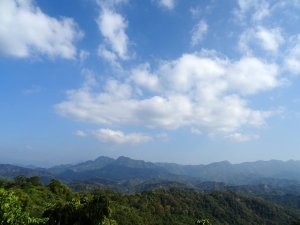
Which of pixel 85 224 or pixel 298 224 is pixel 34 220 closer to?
pixel 85 224

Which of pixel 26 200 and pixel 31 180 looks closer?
pixel 26 200

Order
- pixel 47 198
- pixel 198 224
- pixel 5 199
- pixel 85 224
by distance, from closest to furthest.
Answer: pixel 5 199
pixel 85 224
pixel 198 224
pixel 47 198

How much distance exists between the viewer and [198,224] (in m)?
56.2

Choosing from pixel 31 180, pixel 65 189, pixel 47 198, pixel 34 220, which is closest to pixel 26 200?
pixel 47 198

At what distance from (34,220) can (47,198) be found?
397ft

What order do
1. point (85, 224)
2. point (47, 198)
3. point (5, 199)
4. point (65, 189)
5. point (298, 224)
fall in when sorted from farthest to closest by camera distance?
point (65, 189)
point (47, 198)
point (298, 224)
point (85, 224)
point (5, 199)

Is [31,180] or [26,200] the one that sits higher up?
[31,180]

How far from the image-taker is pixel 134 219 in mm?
197000

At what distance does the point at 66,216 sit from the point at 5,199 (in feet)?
37.6

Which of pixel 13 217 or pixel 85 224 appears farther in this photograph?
pixel 85 224

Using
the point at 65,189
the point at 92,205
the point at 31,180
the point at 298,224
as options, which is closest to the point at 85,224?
the point at 92,205

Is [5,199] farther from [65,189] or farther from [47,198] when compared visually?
[65,189]

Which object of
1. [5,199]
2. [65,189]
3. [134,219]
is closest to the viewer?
[5,199]

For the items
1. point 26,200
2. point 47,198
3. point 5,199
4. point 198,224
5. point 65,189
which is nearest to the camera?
point 5,199
